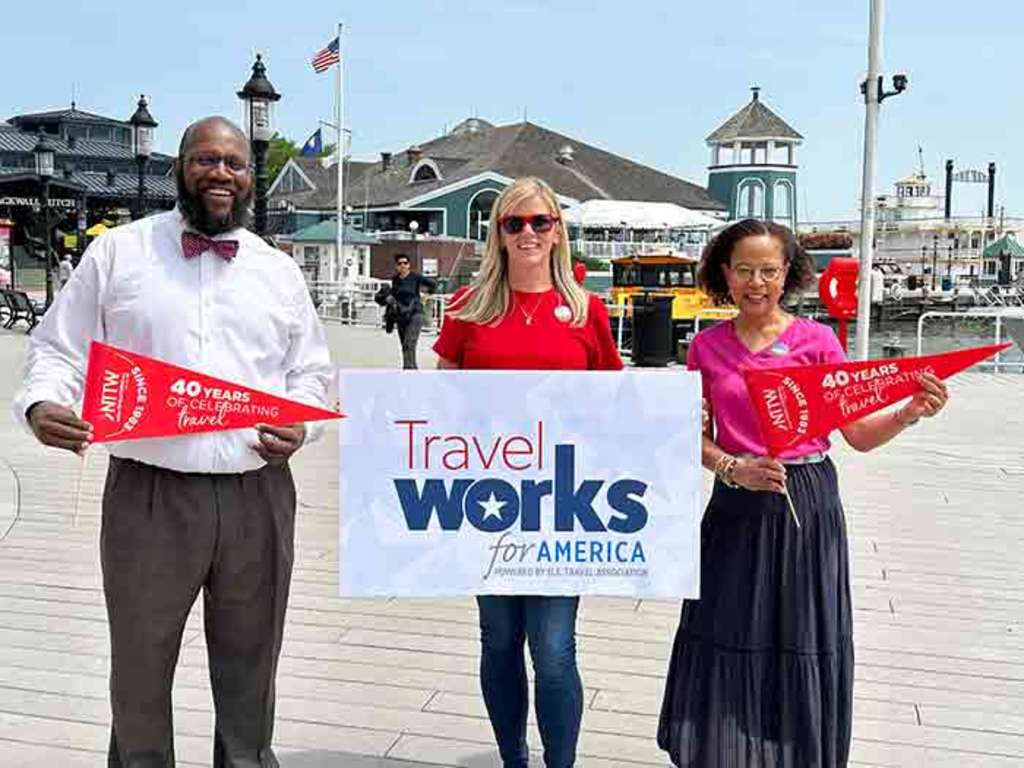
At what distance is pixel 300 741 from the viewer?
390 cm

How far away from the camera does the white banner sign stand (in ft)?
10.3

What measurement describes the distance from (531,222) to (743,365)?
688mm

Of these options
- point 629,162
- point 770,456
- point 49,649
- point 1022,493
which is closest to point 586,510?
point 770,456

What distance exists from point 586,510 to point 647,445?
0.78ft

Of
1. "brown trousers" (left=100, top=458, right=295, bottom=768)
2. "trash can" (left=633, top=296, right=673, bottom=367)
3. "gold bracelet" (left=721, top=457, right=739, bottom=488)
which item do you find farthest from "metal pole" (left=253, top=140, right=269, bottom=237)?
"gold bracelet" (left=721, top=457, right=739, bottom=488)

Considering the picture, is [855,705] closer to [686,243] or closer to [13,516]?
[13,516]

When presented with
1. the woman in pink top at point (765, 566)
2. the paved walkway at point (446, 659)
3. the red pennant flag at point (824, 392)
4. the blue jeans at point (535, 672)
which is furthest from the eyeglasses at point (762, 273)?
the paved walkway at point (446, 659)

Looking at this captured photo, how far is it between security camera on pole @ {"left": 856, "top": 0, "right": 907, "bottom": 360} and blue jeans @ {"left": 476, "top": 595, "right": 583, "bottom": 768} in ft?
39.8

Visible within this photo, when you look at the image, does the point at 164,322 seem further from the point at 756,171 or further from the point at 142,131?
the point at 756,171

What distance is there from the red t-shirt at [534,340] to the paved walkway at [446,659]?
1.34 meters

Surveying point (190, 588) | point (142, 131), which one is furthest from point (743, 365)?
point (142, 131)

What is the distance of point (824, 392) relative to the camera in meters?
2.97

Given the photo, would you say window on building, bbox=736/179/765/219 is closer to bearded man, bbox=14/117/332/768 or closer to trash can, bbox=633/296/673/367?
trash can, bbox=633/296/673/367

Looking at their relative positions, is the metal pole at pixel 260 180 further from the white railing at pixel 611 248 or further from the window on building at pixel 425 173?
the window on building at pixel 425 173
